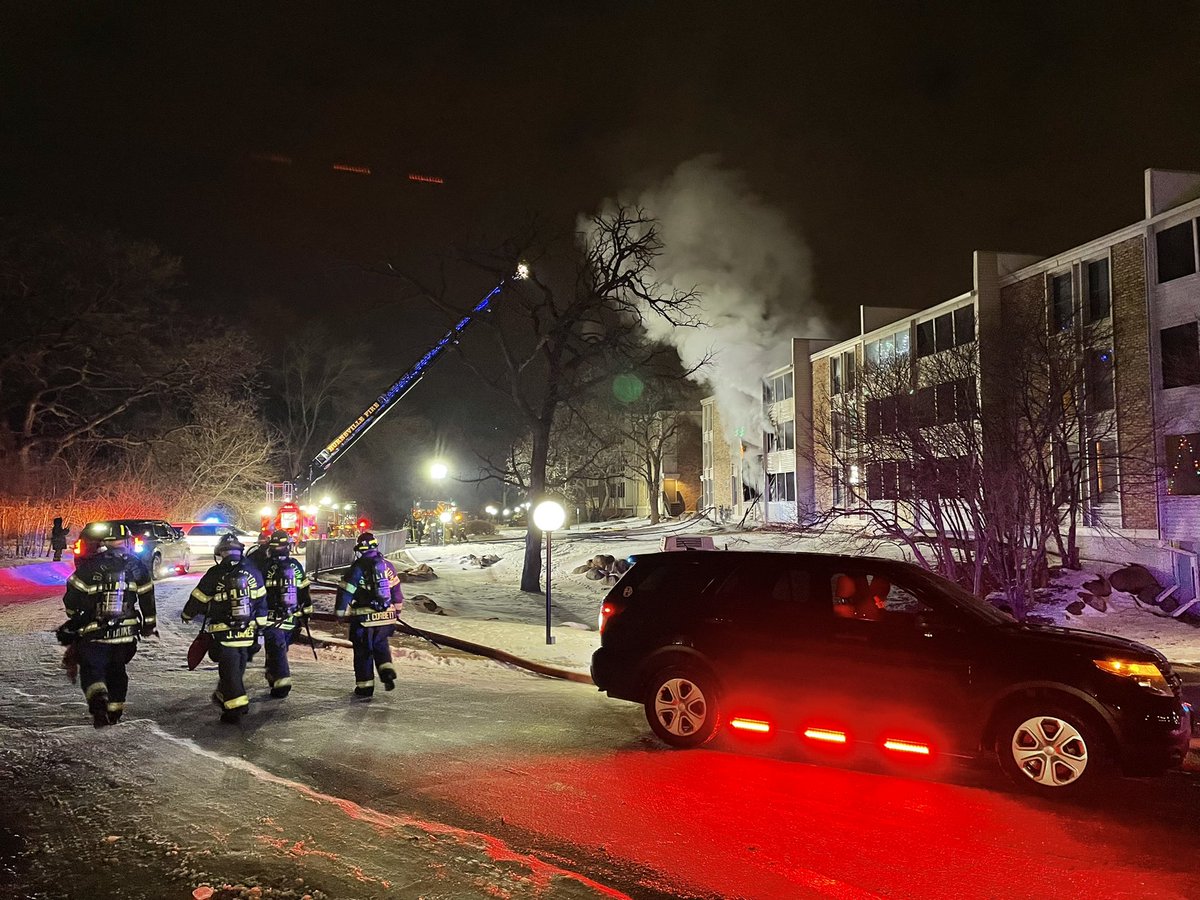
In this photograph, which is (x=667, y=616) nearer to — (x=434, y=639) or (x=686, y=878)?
(x=686, y=878)

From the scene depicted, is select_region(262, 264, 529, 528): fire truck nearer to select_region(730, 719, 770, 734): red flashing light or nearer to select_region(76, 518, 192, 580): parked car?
select_region(76, 518, 192, 580): parked car

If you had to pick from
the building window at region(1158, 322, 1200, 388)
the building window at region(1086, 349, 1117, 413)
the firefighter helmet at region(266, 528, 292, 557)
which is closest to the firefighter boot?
the firefighter helmet at region(266, 528, 292, 557)

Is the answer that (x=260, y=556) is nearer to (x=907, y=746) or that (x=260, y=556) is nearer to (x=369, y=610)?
(x=369, y=610)

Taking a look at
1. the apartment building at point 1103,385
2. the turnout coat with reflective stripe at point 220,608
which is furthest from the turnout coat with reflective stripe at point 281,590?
the apartment building at point 1103,385

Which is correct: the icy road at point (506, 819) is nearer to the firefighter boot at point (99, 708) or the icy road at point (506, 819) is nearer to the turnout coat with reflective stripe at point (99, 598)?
the firefighter boot at point (99, 708)

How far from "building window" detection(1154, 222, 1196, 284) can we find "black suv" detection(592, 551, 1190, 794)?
17.9 meters

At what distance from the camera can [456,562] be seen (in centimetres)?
2894

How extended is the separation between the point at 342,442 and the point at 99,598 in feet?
74.1

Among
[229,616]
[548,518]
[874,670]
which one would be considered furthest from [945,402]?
[229,616]

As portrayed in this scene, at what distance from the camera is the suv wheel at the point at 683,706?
6.62 m

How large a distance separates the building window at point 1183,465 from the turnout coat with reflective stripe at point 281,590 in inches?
760

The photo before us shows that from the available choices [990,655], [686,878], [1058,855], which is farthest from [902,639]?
[686,878]

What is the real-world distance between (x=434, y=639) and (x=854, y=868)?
29.8 ft

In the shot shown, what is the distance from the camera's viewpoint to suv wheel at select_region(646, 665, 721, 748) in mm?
6617
